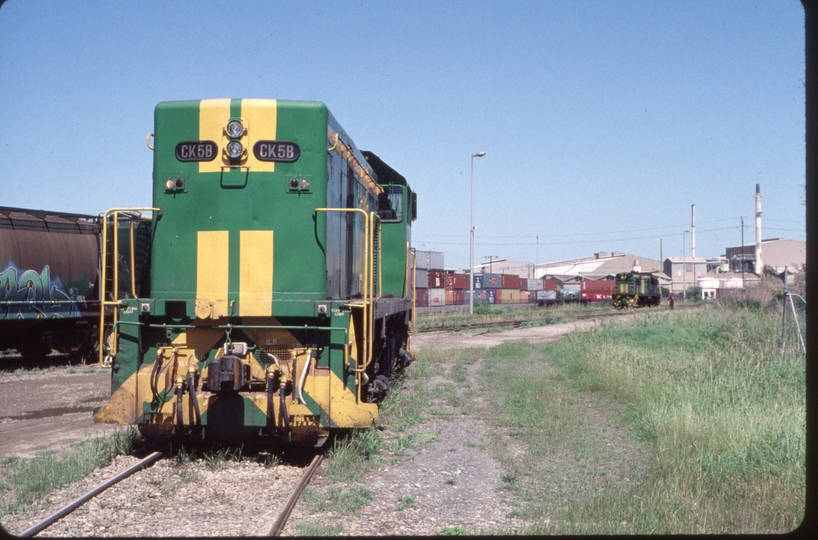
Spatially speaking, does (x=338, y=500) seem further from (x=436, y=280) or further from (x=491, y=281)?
(x=491, y=281)

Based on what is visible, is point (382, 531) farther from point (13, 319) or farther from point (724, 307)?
point (724, 307)

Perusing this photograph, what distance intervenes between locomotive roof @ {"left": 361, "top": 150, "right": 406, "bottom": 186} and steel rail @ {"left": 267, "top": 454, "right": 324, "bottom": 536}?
633 cm

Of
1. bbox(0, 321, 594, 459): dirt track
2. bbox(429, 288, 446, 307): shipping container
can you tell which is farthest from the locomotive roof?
bbox(429, 288, 446, 307): shipping container

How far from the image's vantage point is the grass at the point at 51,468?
5520 mm

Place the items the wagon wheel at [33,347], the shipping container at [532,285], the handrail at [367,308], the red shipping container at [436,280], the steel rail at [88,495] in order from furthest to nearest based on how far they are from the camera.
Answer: the shipping container at [532,285], the red shipping container at [436,280], the wagon wheel at [33,347], the handrail at [367,308], the steel rail at [88,495]

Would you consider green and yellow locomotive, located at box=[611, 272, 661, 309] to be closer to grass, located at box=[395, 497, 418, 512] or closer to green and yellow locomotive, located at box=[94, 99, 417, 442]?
green and yellow locomotive, located at box=[94, 99, 417, 442]

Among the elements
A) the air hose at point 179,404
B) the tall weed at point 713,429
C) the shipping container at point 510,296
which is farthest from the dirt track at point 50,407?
the shipping container at point 510,296

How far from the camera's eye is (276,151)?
7.16 m

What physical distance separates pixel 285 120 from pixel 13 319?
10.8 meters

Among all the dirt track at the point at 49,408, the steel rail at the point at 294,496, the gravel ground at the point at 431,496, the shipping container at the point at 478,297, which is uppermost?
the shipping container at the point at 478,297

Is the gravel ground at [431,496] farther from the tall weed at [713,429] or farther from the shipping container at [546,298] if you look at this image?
the shipping container at [546,298]

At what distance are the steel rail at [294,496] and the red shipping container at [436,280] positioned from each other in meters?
45.1

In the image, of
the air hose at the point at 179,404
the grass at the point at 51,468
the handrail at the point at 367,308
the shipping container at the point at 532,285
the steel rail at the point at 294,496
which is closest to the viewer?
the steel rail at the point at 294,496

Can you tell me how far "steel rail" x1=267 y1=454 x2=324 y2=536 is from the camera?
4750mm
